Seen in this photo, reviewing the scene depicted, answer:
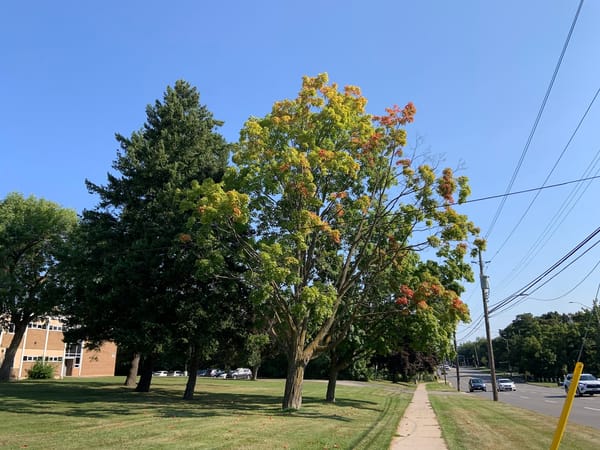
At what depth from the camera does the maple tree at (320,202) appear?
669 inches

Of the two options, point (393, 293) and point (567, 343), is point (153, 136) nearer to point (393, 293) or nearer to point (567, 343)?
point (393, 293)

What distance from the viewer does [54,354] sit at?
55938mm

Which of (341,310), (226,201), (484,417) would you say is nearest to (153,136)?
(226,201)

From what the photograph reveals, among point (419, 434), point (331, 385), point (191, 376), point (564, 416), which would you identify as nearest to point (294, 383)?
point (419, 434)

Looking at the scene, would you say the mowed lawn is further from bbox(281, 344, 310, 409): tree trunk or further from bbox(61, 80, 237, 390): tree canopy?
bbox(61, 80, 237, 390): tree canopy

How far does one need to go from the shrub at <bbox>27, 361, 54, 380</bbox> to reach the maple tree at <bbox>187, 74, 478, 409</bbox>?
1487 inches

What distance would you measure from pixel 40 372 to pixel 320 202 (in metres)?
42.9

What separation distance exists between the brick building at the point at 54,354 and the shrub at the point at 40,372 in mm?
1704

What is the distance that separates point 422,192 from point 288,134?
5.72 metres

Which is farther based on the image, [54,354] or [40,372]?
[54,354]

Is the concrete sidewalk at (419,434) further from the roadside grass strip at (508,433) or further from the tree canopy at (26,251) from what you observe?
the tree canopy at (26,251)

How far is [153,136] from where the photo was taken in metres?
26.0

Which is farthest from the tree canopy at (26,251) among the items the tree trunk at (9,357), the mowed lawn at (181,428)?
the mowed lawn at (181,428)

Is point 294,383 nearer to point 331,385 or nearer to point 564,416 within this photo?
point 331,385
